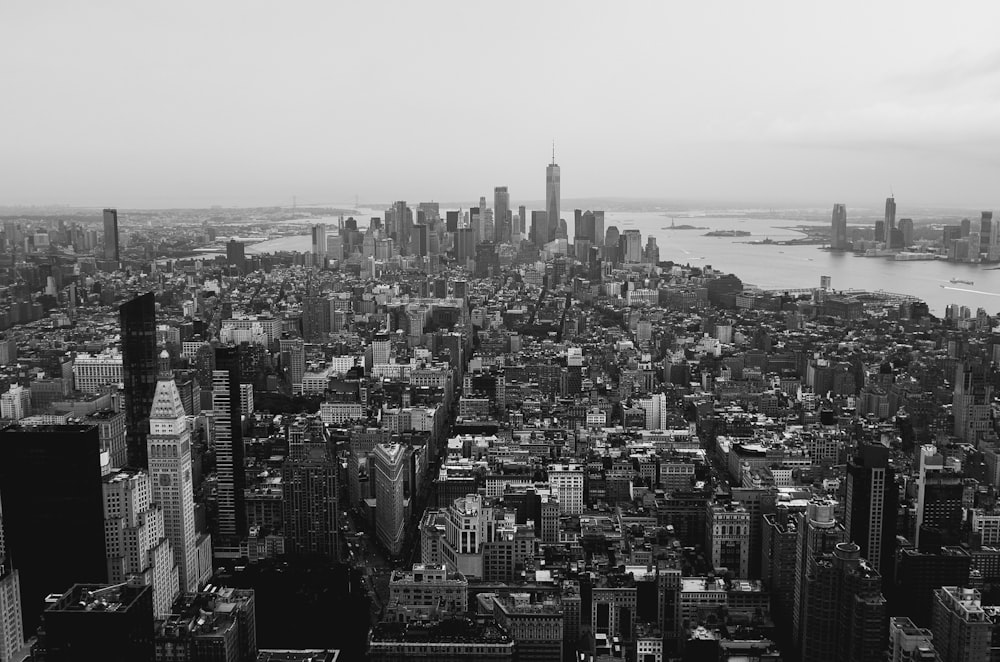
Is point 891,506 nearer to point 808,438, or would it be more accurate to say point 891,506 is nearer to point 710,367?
point 808,438

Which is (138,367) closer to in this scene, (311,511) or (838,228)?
(311,511)

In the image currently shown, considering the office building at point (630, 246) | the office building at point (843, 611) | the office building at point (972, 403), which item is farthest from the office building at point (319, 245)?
the office building at point (843, 611)

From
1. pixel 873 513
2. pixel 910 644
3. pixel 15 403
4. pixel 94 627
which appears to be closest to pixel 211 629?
pixel 94 627

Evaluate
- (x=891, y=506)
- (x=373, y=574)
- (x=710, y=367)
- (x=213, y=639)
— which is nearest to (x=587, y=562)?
(x=373, y=574)

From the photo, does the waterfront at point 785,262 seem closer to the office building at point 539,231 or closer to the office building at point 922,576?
the office building at point 539,231

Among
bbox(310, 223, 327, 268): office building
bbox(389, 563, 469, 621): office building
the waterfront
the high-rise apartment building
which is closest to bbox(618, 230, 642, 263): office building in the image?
the waterfront
